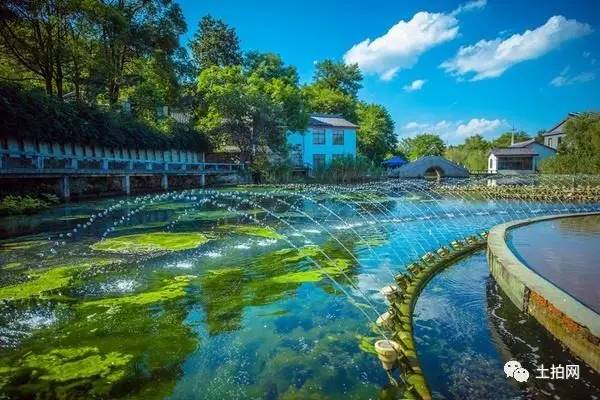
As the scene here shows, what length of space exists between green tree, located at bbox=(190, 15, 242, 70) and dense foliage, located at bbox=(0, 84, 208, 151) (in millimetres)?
19366

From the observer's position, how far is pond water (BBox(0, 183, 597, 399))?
14.4 feet

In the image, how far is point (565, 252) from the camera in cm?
897

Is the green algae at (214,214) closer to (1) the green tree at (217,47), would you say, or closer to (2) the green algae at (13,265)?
(2) the green algae at (13,265)

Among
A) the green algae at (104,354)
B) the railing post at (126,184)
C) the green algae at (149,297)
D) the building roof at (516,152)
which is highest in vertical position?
the building roof at (516,152)

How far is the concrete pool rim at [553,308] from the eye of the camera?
435cm

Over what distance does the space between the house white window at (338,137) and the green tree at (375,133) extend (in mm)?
8836

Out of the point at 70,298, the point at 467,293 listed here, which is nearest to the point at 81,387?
the point at 70,298

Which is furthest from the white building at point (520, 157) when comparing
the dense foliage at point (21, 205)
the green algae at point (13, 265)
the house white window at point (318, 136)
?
the green algae at point (13, 265)

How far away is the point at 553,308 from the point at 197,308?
5.54 m

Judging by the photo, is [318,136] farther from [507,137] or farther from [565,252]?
[507,137]

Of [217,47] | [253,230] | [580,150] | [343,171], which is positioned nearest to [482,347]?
[253,230]

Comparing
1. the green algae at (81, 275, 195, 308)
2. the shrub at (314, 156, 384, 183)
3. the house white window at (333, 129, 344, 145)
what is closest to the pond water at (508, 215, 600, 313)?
the green algae at (81, 275, 195, 308)

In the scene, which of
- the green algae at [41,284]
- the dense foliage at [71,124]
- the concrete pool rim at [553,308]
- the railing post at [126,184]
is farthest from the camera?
the railing post at [126,184]

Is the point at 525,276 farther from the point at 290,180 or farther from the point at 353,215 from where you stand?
the point at 290,180
